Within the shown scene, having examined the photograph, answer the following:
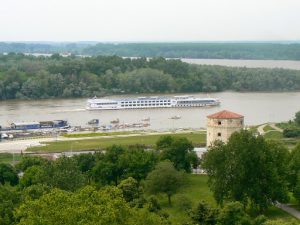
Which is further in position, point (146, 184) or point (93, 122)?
point (93, 122)

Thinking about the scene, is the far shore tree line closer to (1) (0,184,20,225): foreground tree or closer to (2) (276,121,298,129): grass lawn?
(1) (0,184,20,225): foreground tree

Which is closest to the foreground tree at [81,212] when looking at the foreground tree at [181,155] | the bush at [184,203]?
the bush at [184,203]

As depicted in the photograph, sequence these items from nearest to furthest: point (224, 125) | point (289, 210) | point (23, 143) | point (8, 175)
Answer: point (289, 210) < point (8, 175) < point (224, 125) < point (23, 143)

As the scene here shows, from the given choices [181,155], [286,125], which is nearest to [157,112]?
[286,125]

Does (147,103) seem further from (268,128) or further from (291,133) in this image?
(291,133)

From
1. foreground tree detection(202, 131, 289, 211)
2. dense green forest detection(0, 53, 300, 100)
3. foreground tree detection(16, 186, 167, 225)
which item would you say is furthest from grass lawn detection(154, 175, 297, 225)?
dense green forest detection(0, 53, 300, 100)

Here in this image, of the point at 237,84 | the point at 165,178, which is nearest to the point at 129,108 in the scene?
the point at 237,84
